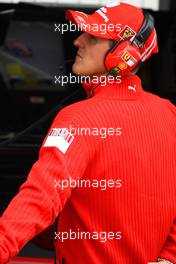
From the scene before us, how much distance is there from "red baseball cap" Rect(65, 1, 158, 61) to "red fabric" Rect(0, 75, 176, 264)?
5.3 inches

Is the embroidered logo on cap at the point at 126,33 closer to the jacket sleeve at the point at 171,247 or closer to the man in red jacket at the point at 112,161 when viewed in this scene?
the man in red jacket at the point at 112,161

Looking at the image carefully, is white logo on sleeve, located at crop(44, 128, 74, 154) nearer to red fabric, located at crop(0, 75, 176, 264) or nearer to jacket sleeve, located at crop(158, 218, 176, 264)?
red fabric, located at crop(0, 75, 176, 264)

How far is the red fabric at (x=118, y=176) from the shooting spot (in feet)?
5.56

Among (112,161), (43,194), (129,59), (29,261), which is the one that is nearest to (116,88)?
(129,59)

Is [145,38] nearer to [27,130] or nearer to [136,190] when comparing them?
[136,190]

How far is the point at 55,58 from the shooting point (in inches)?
183

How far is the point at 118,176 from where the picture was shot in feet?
5.99

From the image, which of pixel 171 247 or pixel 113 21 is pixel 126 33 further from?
pixel 171 247

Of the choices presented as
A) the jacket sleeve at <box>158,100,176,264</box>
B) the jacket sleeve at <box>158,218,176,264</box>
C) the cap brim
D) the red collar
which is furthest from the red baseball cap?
the jacket sleeve at <box>158,218,176,264</box>

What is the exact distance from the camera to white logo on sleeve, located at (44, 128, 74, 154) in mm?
1700

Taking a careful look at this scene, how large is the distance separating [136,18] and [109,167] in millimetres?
456

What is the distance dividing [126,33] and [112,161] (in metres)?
0.38

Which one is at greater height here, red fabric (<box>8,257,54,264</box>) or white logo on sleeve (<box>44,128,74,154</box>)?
white logo on sleeve (<box>44,128,74,154</box>)

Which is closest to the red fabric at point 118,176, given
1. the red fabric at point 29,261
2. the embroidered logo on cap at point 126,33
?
the embroidered logo on cap at point 126,33
